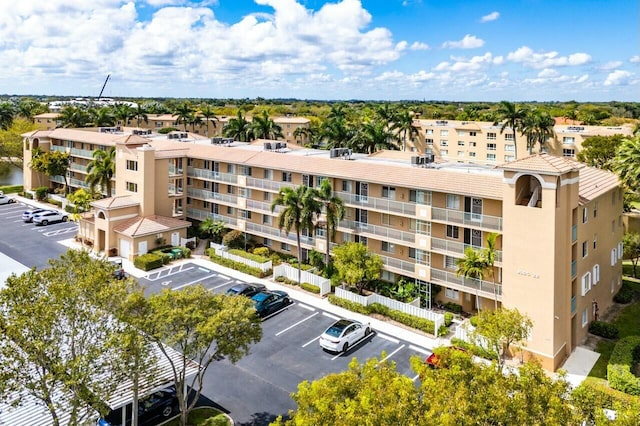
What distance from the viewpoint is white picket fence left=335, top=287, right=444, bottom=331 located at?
3112 centimetres

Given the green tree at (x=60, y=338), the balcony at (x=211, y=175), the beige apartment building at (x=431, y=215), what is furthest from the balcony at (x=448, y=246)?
the green tree at (x=60, y=338)

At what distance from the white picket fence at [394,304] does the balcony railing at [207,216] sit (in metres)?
15.7

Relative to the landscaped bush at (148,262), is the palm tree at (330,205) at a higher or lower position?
higher

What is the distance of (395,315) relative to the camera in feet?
107

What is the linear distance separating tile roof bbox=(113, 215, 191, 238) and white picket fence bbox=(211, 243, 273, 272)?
468 cm

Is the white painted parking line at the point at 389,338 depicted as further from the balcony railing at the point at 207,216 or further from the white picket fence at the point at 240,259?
the balcony railing at the point at 207,216

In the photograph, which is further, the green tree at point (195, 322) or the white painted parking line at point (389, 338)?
the white painted parking line at point (389, 338)

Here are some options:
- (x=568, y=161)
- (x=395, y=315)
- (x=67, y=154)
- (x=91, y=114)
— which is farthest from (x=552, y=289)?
(x=91, y=114)

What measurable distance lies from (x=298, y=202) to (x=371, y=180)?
5.82m

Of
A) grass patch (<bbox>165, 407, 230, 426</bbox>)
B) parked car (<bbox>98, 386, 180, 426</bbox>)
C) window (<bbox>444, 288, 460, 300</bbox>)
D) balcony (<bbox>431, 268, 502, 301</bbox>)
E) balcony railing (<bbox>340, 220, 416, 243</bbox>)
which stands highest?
balcony railing (<bbox>340, 220, 416, 243</bbox>)

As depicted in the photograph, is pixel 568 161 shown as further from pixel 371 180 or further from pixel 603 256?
pixel 371 180

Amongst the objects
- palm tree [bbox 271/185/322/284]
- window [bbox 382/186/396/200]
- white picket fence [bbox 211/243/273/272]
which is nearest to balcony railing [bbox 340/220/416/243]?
window [bbox 382/186/396/200]

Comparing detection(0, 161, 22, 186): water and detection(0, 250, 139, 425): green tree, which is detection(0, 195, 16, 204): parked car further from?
detection(0, 250, 139, 425): green tree

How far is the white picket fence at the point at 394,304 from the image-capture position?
3112cm
